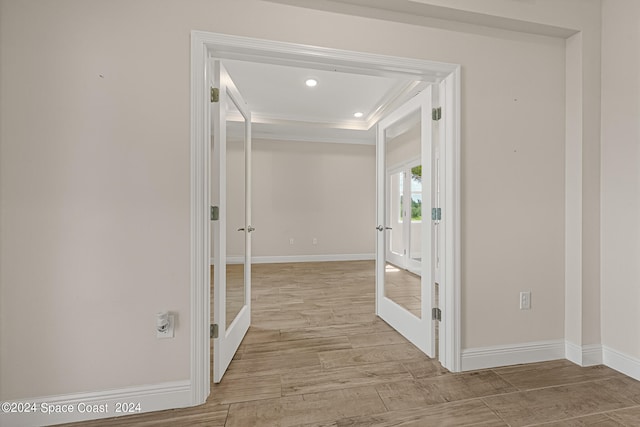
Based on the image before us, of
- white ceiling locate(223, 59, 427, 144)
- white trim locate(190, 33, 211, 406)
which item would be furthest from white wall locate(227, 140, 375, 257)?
white trim locate(190, 33, 211, 406)

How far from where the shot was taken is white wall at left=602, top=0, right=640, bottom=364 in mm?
1670

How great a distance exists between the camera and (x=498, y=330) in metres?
1.82

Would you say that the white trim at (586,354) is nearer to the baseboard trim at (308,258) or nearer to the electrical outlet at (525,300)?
the electrical outlet at (525,300)

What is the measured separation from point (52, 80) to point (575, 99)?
321 centimetres

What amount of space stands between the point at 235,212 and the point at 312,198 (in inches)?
149

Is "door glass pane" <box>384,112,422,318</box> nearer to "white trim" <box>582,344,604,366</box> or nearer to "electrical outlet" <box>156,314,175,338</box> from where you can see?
"white trim" <box>582,344,604,366</box>

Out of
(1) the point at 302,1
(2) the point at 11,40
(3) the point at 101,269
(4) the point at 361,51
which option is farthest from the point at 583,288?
(2) the point at 11,40

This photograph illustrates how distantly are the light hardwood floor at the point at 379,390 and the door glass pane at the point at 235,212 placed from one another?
1.39ft

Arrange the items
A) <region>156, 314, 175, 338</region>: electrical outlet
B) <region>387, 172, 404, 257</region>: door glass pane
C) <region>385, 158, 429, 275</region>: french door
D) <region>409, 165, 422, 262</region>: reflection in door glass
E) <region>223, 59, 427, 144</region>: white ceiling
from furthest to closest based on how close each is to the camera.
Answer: <region>223, 59, 427, 144</region>: white ceiling, <region>387, 172, 404, 257</region>: door glass pane, <region>385, 158, 429, 275</region>: french door, <region>409, 165, 422, 262</region>: reflection in door glass, <region>156, 314, 175, 338</region>: electrical outlet

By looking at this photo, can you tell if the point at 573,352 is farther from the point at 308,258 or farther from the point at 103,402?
the point at 308,258

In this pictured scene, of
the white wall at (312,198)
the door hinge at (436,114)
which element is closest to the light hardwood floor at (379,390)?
the door hinge at (436,114)

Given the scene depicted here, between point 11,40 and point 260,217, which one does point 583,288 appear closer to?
point 11,40

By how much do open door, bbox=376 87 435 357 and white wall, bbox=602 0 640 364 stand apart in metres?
1.19

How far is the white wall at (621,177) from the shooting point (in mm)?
1670
